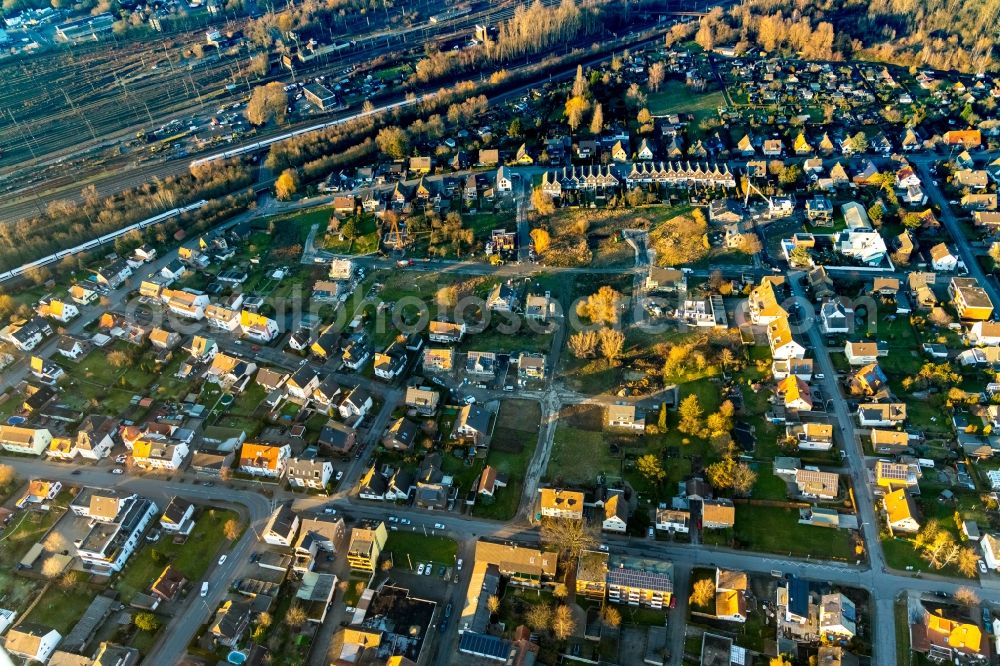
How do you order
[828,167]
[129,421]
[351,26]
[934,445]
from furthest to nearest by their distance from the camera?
1. [351,26]
2. [828,167]
3. [129,421]
4. [934,445]

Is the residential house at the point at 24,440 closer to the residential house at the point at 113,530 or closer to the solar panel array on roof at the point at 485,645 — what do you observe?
the residential house at the point at 113,530

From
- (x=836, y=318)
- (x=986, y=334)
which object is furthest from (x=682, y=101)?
(x=986, y=334)

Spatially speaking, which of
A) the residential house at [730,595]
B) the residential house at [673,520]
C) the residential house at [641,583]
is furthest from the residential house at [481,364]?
the residential house at [730,595]

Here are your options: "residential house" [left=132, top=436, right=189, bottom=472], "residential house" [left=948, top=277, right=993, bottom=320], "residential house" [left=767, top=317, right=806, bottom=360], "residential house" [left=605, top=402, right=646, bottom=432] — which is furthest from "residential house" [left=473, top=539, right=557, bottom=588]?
"residential house" [left=948, top=277, right=993, bottom=320]

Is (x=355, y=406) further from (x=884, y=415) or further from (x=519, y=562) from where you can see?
(x=884, y=415)

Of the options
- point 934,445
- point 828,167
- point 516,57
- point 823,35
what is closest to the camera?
point 934,445

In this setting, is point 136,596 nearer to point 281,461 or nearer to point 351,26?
point 281,461

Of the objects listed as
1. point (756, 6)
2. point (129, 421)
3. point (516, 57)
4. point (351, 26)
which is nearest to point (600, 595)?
point (129, 421)
